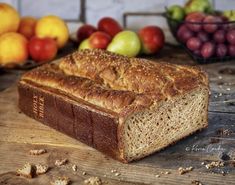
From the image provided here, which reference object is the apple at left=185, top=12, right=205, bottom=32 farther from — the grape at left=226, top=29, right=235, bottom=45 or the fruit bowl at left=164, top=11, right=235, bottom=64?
the grape at left=226, top=29, right=235, bottom=45

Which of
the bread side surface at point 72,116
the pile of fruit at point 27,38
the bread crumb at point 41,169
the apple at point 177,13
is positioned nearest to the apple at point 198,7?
the apple at point 177,13

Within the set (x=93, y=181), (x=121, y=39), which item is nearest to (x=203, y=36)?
(x=121, y=39)

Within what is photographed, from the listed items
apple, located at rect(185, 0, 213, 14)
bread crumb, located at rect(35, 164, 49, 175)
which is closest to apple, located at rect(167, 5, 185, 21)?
apple, located at rect(185, 0, 213, 14)

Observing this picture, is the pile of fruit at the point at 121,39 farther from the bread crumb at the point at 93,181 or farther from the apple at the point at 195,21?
the bread crumb at the point at 93,181

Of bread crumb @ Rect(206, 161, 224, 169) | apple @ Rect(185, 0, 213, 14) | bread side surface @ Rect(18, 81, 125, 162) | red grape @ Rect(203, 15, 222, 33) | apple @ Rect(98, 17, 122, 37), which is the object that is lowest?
bread crumb @ Rect(206, 161, 224, 169)

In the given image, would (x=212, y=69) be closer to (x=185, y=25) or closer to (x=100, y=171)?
(x=185, y=25)

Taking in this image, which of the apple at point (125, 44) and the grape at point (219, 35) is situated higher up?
the grape at point (219, 35)
